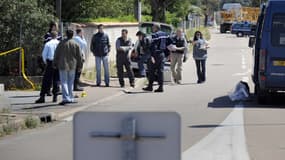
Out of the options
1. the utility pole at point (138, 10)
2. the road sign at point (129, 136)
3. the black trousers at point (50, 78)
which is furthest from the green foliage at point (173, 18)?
the road sign at point (129, 136)

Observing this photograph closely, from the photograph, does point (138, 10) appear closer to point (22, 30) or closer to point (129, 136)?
point (22, 30)

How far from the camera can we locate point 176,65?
22.4 meters

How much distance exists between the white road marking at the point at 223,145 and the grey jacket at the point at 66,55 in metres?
3.96

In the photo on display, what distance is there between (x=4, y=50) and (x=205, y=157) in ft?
41.1

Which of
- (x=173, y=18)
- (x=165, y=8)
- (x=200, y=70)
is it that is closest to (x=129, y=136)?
(x=200, y=70)

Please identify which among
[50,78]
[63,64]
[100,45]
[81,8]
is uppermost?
[81,8]

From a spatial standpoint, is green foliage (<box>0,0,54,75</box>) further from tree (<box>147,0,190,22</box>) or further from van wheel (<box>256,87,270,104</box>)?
tree (<box>147,0,190,22</box>)

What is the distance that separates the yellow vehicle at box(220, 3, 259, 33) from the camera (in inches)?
3292

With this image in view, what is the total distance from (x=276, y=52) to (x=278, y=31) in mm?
479

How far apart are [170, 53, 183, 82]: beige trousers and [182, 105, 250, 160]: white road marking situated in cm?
919

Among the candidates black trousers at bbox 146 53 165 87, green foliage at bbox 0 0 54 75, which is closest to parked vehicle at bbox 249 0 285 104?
black trousers at bbox 146 53 165 87

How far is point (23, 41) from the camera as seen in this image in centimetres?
2012

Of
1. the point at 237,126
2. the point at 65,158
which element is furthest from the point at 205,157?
the point at 237,126

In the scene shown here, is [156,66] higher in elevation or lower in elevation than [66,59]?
lower
